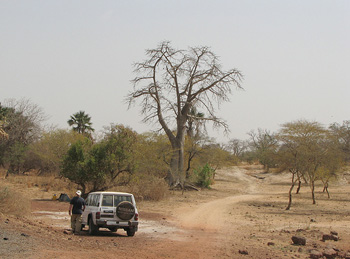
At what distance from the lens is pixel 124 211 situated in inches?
505

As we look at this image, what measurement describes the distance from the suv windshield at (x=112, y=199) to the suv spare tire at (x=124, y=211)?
39cm

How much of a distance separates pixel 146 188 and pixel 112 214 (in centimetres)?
1354

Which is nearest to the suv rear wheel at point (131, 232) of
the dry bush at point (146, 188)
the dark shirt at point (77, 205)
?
the dark shirt at point (77, 205)

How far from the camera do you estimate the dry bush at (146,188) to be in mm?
26125

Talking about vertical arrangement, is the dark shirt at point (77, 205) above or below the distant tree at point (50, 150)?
below

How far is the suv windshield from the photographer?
515 inches

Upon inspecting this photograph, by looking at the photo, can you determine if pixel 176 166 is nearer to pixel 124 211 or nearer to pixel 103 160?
pixel 103 160

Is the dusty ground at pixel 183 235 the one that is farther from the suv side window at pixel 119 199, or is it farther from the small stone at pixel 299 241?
the suv side window at pixel 119 199

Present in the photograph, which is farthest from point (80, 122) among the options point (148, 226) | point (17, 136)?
point (148, 226)

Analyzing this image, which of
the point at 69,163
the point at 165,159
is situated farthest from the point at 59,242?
the point at 165,159

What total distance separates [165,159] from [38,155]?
14.5m

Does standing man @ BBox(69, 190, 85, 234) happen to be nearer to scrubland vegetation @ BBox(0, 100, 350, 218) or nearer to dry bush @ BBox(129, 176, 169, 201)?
scrubland vegetation @ BBox(0, 100, 350, 218)

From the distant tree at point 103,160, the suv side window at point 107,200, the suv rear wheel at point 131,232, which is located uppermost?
the distant tree at point 103,160

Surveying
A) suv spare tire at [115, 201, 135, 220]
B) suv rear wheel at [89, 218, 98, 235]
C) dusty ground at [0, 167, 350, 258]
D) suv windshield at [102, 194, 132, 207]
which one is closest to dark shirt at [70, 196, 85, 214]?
suv rear wheel at [89, 218, 98, 235]
